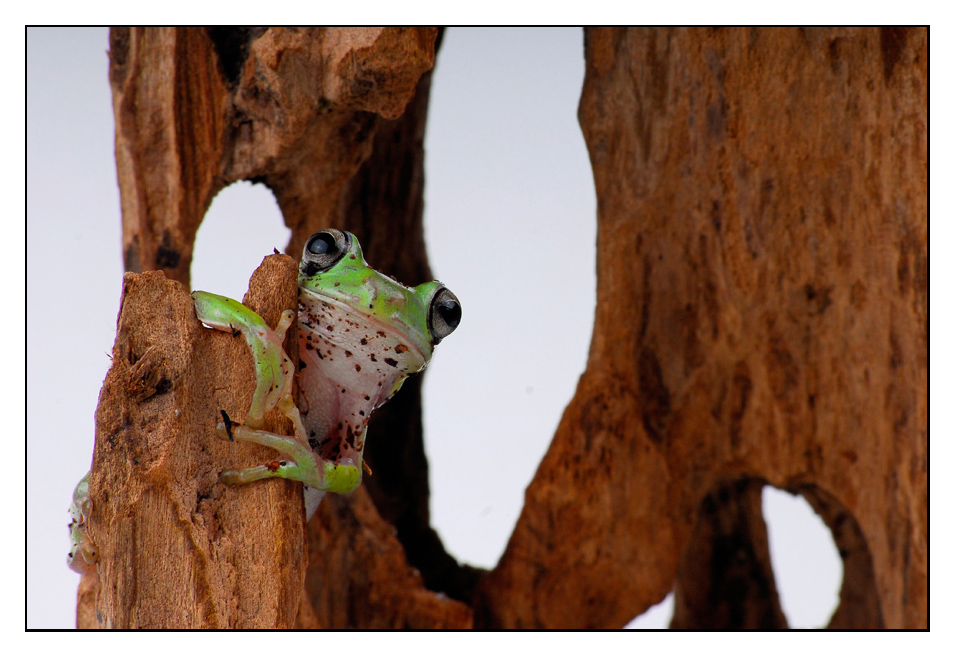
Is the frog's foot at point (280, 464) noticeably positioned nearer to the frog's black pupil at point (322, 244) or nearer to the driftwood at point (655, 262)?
the frog's black pupil at point (322, 244)

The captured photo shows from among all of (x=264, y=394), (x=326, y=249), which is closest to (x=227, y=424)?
(x=264, y=394)

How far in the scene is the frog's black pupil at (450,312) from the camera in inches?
68.2

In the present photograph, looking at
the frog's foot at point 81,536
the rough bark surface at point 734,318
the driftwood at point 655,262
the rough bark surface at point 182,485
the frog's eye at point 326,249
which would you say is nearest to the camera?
the rough bark surface at point 182,485

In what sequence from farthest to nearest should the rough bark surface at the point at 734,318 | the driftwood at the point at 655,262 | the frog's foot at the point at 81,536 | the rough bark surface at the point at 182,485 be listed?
the rough bark surface at the point at 734,318 < the driftwood at the point at 655,262 < the frog's foot at the point at 81,536 < the rough bark surface at the point at 182,485

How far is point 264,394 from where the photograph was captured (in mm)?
1614

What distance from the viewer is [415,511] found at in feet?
9.95

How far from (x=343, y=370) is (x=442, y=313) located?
21 cm

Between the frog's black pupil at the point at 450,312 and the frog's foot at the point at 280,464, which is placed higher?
the frog's black pupil at the point at 450,312

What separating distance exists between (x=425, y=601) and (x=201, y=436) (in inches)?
48.9

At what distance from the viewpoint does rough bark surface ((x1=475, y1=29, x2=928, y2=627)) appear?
252cm

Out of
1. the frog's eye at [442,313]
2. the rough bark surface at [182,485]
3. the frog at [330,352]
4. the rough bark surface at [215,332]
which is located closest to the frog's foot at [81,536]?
the frog at [330,352]

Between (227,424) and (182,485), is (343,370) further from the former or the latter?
(182,485)

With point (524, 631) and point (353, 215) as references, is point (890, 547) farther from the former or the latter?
point (353, 215)

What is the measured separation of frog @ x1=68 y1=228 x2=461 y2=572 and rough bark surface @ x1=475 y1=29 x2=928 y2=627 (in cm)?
105
